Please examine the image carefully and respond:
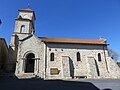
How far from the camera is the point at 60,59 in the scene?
23.4m

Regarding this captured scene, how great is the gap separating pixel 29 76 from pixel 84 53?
1154cm

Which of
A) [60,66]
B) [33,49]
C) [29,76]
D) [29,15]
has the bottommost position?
[29,76]

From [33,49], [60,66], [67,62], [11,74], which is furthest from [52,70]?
[11,74]

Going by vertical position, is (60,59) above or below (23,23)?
below

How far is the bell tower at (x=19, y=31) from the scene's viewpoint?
77.3 ft

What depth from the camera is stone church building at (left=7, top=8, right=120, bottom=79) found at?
72.1ft

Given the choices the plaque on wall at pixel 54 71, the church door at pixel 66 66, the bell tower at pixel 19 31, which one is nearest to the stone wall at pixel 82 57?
the plaque on wall at pixel 54 71

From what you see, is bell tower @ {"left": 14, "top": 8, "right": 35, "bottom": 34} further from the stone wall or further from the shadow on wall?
the shadow on wall

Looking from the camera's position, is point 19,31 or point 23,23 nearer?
point 19,31

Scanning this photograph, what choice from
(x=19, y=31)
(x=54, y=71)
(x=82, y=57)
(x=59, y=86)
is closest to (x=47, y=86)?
(x=59, y=86)

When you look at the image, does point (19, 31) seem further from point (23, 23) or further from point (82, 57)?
point (82, 57)

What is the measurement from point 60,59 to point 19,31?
39.6 ft

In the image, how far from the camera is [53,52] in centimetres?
2388

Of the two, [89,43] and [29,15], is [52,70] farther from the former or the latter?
[29,15]
